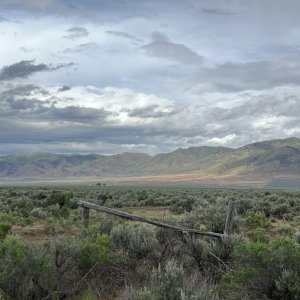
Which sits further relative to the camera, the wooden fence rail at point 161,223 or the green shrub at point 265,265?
the wooden fence rail at point 161,223

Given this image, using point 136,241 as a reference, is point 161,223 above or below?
above

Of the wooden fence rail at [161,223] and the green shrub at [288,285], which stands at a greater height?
the wooden fence rail at [161,223]

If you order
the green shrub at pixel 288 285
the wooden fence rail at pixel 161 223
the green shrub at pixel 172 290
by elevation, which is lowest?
the green shrub at pixel 288 285

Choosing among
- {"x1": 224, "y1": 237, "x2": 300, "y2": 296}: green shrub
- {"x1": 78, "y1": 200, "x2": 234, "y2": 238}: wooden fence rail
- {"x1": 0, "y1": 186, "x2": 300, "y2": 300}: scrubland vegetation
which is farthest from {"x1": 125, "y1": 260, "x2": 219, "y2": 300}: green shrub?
{"x1": 78, "y1": 200, "x2": 234, "y2": 238}: wooden fence rail

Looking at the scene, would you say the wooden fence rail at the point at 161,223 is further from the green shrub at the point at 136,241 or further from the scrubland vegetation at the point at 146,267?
the green shrub at the point at 136,241

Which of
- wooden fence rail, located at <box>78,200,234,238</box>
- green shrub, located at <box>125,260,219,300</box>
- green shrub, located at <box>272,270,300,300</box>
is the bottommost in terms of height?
green shrub, located at <box>272,270,300,300</box>

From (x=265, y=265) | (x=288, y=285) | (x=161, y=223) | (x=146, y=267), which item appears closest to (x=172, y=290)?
(x=288, y=285)

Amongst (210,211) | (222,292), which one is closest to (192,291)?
(222,292)

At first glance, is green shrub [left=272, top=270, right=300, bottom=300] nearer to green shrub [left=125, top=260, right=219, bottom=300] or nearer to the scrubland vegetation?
the scrubland vegetation

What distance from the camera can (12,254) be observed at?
8406 millimetres

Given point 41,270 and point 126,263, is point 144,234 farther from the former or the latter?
point 41,270

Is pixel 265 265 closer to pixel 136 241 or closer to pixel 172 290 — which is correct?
pixel 172 290

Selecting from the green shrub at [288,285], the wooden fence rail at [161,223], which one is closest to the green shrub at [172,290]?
the green shrub at [288,285]

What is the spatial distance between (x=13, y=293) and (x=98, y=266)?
2.07 metres
